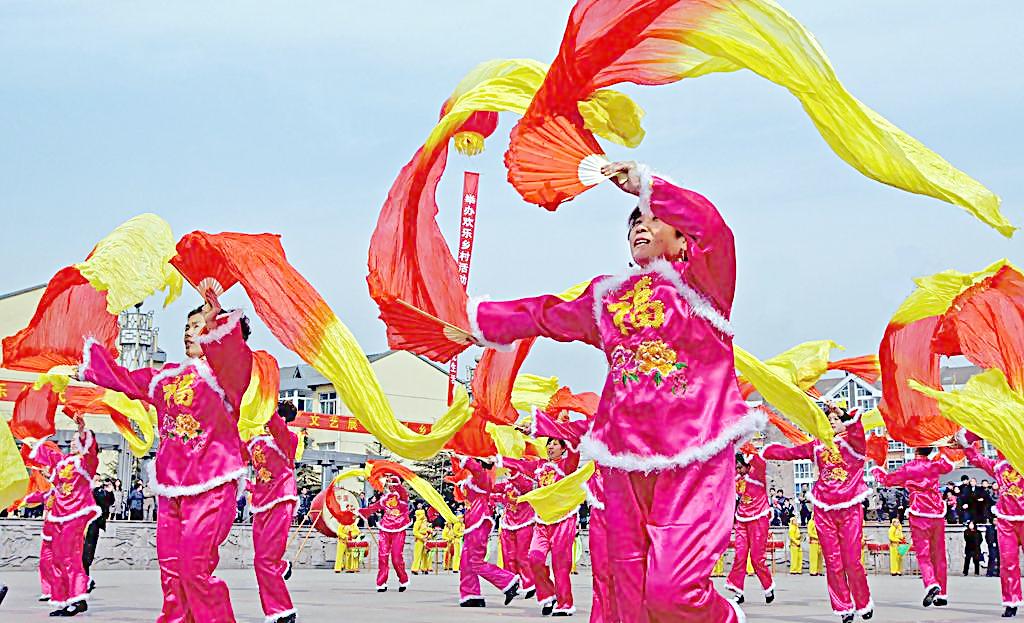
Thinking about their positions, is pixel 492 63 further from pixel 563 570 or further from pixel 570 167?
pixel 563 570

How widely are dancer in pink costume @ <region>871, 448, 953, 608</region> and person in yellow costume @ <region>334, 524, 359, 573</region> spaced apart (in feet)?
35.7

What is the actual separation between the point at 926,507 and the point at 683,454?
375 inches

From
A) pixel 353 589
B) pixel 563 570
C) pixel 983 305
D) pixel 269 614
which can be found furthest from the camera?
pixel 353 589

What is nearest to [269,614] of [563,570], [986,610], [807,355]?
[563,570]

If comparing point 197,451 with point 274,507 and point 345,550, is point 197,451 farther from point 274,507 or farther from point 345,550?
point 345,550

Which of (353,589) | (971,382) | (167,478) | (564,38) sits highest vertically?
(564,38)

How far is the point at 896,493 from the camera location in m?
26.2

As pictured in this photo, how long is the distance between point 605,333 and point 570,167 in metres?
0.73

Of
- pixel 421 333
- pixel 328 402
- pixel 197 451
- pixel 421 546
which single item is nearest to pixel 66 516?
pixel 197 451

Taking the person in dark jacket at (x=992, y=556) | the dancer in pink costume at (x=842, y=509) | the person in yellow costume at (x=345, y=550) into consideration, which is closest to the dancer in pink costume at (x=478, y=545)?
the dancer in pink costume at (x=842, y=509)

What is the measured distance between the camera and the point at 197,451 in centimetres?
647

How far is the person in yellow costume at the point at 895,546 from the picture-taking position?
63.3 ft

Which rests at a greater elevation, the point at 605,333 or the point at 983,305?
the point at 983,305

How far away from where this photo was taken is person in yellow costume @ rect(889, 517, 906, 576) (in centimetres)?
1928
